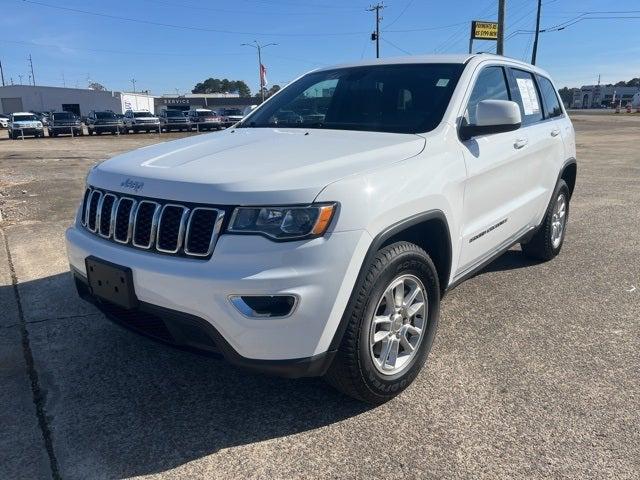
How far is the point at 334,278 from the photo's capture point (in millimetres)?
2330

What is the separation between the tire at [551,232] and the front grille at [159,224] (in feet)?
11.6

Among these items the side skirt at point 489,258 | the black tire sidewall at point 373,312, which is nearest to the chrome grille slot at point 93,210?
the black tire sidewall at point 373,312

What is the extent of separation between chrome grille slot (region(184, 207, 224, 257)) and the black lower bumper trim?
0.29 meters

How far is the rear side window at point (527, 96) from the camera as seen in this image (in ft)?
14.2

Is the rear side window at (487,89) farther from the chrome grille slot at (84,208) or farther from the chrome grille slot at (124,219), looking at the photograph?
the chrome grille slot at (84,208)

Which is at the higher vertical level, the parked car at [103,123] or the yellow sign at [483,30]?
the yellow sign at [483,30]

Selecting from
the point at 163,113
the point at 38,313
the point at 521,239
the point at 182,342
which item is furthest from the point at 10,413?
the point at 163,113

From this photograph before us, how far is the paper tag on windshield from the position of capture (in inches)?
174

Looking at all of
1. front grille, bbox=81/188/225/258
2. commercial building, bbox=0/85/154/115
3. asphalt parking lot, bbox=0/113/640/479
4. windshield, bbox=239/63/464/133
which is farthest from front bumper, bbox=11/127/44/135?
commercial building, bbox=0/85/154/115

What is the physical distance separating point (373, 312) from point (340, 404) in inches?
24.4

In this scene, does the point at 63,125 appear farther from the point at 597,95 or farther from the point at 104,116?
the point at 597,95

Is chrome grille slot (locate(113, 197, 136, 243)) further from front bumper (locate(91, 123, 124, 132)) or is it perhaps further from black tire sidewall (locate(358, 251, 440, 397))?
front bumper (locate(91, 123, 124, 132))

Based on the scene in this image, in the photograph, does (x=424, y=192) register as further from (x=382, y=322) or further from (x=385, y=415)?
(x=385, y=415)

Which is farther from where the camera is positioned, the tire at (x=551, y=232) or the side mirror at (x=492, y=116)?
the tire at (x=551, y=232)
